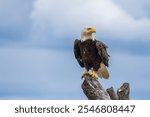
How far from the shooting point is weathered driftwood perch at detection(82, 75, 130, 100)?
13.4 meters

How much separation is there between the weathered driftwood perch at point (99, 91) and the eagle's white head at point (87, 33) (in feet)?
4.39

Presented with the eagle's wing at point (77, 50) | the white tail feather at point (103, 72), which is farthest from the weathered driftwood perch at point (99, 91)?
the eagle's wing at point (77, 50)

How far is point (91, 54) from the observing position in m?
15.4

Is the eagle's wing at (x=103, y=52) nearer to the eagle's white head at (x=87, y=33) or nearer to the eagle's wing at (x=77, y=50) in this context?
the eagle's white head at (x=87, y=33)

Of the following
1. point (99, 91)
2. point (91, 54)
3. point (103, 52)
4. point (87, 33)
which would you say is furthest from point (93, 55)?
point (99, 91)

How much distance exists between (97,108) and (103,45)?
258 centimetres

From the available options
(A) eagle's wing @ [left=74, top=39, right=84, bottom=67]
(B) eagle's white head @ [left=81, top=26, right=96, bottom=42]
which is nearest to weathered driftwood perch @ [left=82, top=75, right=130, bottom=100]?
(B) eagle's white head @ [left=81, top=26, right=96, bottom=42]

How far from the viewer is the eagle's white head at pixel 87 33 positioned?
49.2ft

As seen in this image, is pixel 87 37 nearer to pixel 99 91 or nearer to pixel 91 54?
pixel 91 54

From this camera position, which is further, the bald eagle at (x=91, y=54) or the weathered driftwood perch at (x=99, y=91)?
the bald eagle at (x=91, y=54)

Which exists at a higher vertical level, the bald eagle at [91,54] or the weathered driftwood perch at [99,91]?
the bald eagle at [91,54]

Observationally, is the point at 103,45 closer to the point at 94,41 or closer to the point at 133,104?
the point at 94,41

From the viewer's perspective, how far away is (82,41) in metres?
15.6

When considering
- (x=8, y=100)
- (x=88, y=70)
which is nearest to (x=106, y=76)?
(x=88, y=70)
